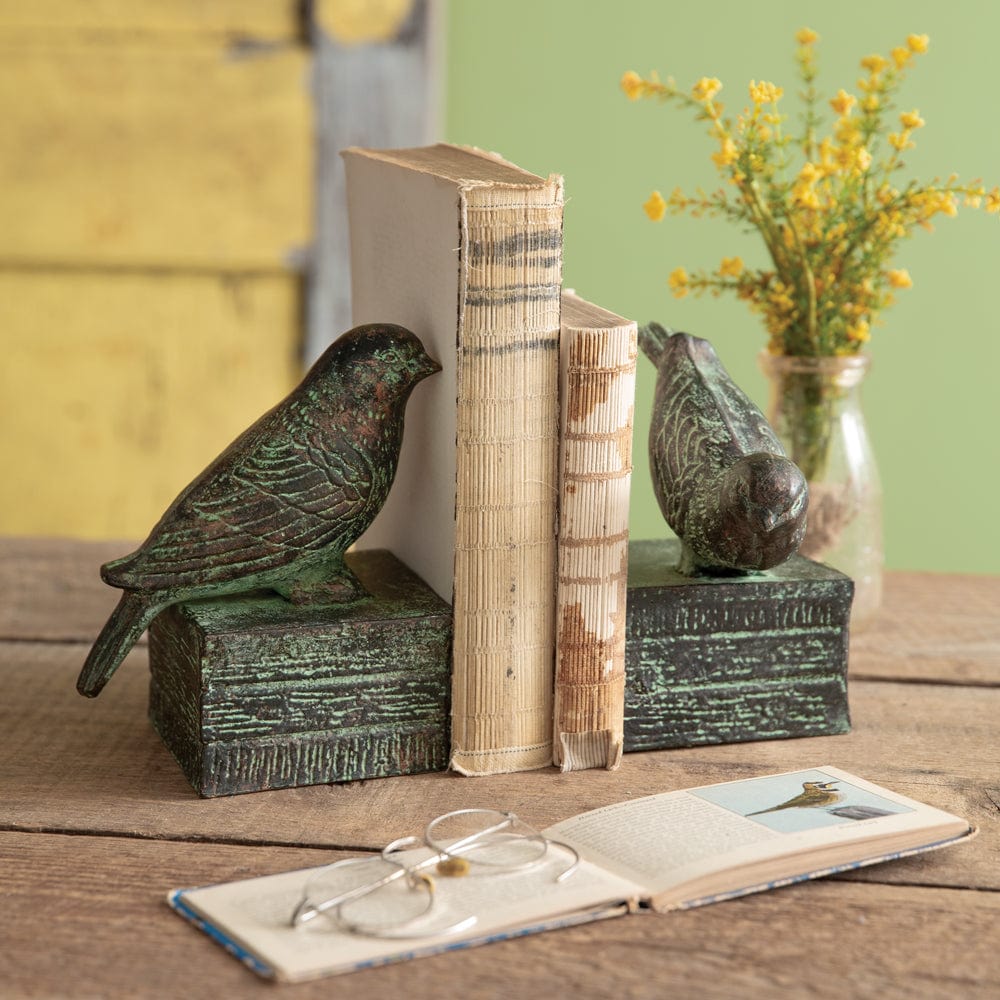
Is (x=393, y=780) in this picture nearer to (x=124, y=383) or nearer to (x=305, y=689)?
(x=305, y=689)

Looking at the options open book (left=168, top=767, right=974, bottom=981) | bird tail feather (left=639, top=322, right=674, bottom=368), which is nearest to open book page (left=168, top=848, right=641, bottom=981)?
open book (left=168, top=767, right=974, bottom=981)

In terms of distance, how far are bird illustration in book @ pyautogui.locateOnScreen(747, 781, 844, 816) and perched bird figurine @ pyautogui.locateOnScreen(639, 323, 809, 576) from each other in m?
0.15

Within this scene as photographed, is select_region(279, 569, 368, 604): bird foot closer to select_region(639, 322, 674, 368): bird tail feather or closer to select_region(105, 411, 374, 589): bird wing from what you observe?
select_region(105, 411, 374, 589): bird wing

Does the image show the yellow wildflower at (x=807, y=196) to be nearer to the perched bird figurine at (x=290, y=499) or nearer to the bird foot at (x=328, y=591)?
the perched bird figurine at (x=290, y=499)

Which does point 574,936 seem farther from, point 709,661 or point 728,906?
point 709,661

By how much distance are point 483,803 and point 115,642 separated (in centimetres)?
26

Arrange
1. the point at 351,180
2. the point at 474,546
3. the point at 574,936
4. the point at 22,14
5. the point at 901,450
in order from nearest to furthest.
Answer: the point at 574,936
the point at 474,546
the point at 351,180
the point at 22,14
the point at 901,450

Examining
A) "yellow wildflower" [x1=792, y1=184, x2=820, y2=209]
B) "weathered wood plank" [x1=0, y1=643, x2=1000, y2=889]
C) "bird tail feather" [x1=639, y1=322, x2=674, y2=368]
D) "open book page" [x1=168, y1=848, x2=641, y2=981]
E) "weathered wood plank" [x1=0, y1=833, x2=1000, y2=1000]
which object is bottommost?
"weathered wood plank" [x1=0, y1=833, x2=1000, y2=1000]

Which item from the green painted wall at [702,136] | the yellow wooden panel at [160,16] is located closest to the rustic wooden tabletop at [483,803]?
the green painted wall at [702,136]

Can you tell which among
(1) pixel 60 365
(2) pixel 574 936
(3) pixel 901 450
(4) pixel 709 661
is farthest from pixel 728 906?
(1) pixel 60 365

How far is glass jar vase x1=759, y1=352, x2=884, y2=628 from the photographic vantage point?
3.89ft

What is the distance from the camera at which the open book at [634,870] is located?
2.36ft

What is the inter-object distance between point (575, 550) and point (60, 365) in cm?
150

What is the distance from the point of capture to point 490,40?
2.11 m
